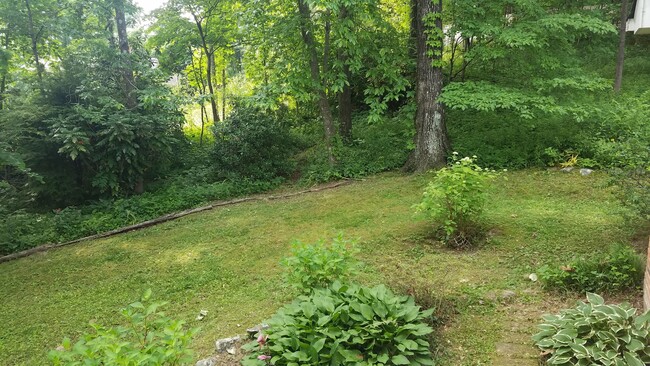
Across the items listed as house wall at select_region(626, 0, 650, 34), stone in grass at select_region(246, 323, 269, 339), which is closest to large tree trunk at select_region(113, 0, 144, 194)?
stone in grass at select_region(246, 323, 269, 339)

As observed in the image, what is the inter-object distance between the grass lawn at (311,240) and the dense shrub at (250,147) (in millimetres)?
1960

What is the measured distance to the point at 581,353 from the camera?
2650 millimetres

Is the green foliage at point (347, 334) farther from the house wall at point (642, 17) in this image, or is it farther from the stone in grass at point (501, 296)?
the house wall at point (642, 17)

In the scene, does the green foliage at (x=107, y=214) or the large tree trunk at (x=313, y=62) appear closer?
the green foliage at (x=107, y=214)

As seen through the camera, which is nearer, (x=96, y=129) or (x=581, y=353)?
(x=581, y=353)

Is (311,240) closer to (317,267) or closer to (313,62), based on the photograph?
(317,267)

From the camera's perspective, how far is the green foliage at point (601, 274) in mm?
3631

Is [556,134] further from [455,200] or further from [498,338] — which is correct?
[498,338]

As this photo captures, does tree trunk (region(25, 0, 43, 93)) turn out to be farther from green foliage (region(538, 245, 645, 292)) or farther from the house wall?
the house wall

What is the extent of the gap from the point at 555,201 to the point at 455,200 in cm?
240

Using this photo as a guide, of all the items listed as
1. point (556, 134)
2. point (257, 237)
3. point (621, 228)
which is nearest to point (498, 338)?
point (621, 228)

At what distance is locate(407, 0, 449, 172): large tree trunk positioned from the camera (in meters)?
8.27

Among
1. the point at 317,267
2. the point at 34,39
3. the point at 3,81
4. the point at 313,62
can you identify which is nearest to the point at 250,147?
the point at 313,62

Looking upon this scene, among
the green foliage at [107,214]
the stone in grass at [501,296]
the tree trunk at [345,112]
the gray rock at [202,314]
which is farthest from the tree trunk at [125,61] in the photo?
the stone in grass at [501,296]
